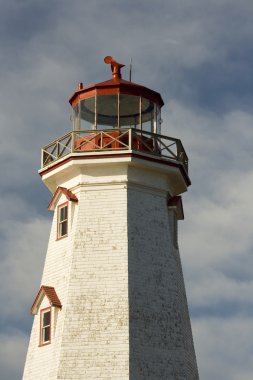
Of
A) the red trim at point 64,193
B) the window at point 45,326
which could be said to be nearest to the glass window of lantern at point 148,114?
the red trim at point 64,193

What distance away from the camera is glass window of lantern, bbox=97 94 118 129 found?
31.8 meters

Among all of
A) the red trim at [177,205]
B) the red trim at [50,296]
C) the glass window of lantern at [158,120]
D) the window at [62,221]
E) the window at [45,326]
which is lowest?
the window at [45,326]

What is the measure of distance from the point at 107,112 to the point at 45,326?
7.41 m

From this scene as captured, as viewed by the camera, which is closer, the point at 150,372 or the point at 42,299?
the point at 150,372

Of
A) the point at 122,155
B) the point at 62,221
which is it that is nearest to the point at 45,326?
the point at 62,221

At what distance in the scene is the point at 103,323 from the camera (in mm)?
28453

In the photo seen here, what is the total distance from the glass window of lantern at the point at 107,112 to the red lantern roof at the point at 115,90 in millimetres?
423

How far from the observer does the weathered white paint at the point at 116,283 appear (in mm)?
28109

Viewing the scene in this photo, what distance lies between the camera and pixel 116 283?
28.9 m

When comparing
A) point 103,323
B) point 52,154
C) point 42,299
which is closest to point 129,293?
point 103,323

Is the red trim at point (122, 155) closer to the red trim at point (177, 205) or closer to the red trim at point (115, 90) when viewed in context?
the red trim at point (177, 205)

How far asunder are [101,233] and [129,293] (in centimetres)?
219

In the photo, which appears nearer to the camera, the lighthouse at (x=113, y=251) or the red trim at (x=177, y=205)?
the lighthouse at (x=113, y=251)

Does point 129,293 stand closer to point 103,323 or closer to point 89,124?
point 103,323
